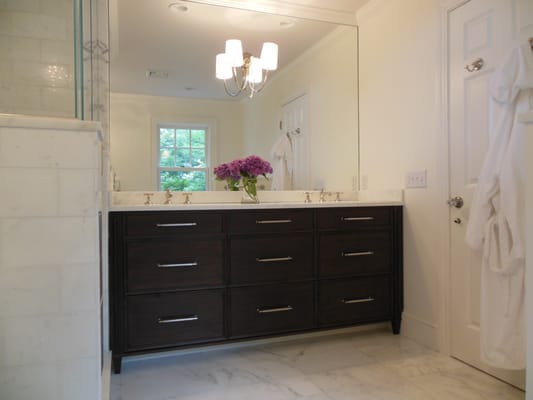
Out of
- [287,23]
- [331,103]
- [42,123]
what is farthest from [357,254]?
[42,123]

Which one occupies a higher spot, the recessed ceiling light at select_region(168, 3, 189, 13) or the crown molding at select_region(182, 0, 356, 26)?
the crown molding at select_region(182, 0, 356, 26)

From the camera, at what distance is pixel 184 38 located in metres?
2.67

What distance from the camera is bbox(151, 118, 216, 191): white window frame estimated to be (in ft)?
8.29

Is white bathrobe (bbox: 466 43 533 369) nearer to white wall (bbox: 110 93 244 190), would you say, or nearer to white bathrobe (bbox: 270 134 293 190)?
white bathrobe (bbox: 270 134 293 190)

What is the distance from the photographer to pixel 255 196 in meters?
2.56

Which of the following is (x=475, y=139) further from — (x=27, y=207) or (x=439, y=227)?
(x=27, y=207)

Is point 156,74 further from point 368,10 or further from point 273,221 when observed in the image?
point 368,10

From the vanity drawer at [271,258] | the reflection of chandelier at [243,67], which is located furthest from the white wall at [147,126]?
the vanity drawer at [271,258]

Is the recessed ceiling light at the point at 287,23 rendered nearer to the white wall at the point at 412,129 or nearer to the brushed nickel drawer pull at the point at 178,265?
the white wall at the point at 412,129

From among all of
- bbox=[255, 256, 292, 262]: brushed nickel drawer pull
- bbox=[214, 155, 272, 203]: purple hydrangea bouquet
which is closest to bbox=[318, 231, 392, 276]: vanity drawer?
bbox=[255, 256, 292, 262]: brushed nickel drawer pull

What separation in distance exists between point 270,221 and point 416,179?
97 cm

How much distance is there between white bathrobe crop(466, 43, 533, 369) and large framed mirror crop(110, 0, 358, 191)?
1288 mm

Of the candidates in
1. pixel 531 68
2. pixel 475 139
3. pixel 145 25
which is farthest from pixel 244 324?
pixel 145 25

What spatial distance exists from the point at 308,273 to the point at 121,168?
134 cm
